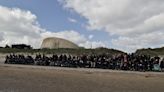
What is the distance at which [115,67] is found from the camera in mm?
35469

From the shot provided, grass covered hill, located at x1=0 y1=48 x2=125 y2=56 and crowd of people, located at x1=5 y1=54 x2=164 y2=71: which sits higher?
grass covered hill, located at x1=0 y1=48 x2=125 y2=56

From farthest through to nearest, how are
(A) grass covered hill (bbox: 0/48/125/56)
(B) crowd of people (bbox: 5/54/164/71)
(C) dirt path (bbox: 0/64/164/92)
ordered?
1. (A) grass covered hill (bbox: 0/48/125/56)
2. (B) crowd of people (bbox: 5/54/164/71)
3. (C) dirt path (bbox: 0/64/164/92)

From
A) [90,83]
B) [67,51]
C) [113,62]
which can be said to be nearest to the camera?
[90,83]

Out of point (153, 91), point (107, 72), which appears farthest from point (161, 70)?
point (153, 91)

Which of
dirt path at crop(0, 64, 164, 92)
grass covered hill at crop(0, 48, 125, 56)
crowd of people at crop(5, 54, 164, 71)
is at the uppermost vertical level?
grass covered hill at crop(0, 48, 125, 56)

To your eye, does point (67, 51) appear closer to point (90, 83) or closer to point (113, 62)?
point (113, 62)

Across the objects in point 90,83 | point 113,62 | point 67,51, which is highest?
point 67,51

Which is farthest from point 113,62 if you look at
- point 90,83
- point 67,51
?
point 67,51

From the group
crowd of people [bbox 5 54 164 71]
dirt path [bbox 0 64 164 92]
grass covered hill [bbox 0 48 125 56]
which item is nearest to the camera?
dirt path [bbox 0 64 164 92]

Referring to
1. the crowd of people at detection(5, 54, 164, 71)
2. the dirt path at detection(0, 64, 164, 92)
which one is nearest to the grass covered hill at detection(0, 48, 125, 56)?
the crowd of people at detection(5, 54, 164, 71)

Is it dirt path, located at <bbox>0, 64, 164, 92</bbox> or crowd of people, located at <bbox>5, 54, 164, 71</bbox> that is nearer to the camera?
dirt path, located at <bbox>0, 64, 164, 92</bbox>

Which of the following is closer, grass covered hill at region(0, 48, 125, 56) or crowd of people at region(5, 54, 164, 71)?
crowd of people at region(5, 54, 164, 71)

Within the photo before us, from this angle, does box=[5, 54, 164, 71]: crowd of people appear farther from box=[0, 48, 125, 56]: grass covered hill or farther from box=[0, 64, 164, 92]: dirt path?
box=[0, 48, 125, 56]: grass covered hill

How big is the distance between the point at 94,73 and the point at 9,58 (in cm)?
1938
